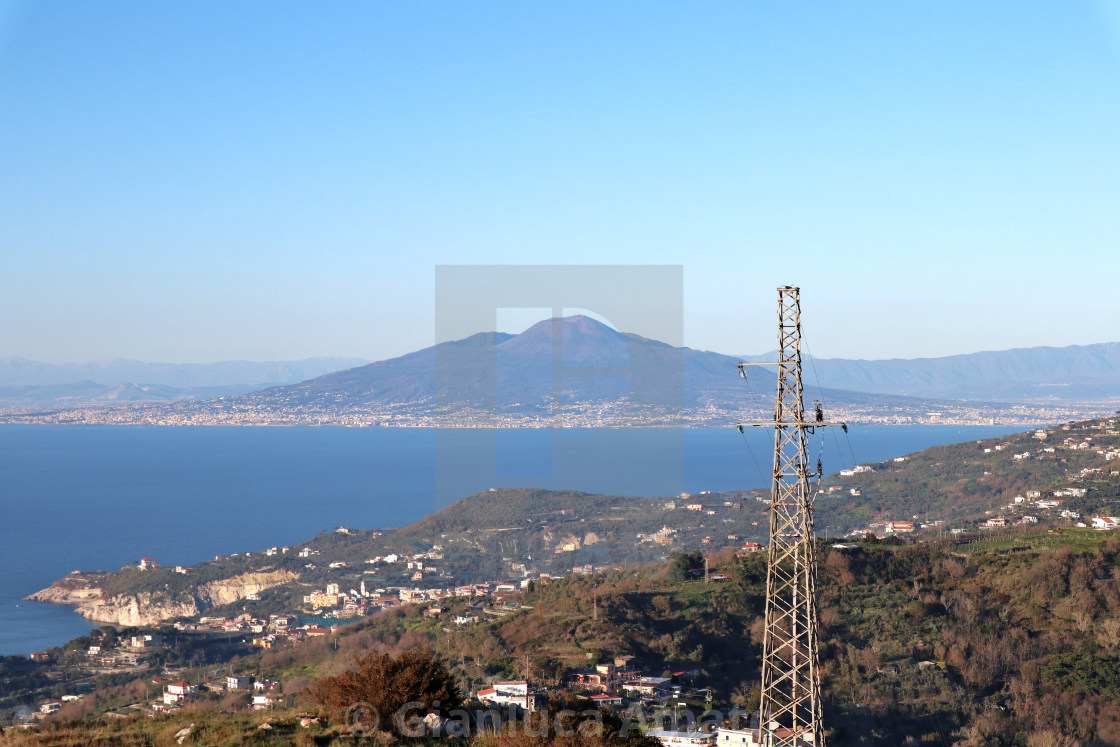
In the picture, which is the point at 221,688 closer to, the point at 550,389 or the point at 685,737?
the point at 685,737

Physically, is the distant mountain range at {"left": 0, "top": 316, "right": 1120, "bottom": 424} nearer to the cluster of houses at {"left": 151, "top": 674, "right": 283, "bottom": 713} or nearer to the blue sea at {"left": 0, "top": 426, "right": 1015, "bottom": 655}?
the blue sea at {"left": 0, "top": 426, "right": 1015, "bottom": 655}

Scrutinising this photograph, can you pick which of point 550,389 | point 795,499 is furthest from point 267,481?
point 795,499

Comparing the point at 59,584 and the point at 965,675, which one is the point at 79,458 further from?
the point at 965,675

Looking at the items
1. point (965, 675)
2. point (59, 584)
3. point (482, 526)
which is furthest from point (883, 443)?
point (965, 675)

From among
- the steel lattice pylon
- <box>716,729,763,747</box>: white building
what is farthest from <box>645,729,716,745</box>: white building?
the steel lattice pylon

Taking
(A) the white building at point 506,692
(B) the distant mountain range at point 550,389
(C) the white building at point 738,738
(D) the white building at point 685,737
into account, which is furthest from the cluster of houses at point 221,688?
(B) the distant mountain range at point 550,389

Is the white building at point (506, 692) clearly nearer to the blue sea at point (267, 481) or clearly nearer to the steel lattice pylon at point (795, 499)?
the steel lattice pylon at point (795, 499)
